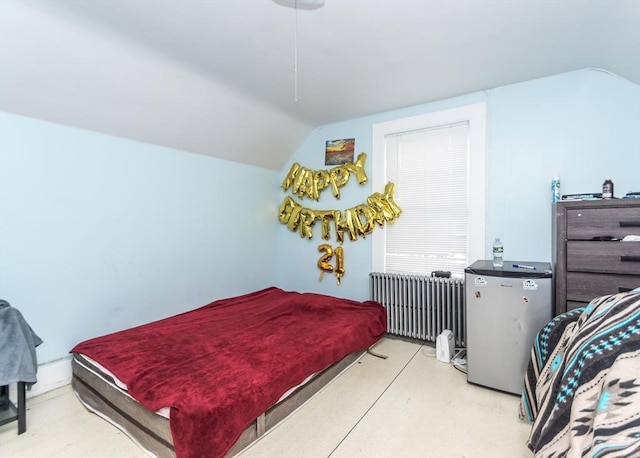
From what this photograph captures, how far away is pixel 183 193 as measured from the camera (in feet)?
9.84

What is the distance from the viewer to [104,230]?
2422 millimetres

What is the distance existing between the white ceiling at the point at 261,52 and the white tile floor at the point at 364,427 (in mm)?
2034

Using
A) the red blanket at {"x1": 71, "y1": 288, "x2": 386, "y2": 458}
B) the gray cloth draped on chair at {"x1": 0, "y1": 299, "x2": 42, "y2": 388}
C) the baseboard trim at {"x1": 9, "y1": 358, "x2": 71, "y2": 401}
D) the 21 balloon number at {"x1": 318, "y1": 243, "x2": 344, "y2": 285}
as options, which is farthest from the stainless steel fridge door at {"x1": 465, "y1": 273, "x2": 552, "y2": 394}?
the baseboard trim at {"x1": 9, "y1": 358, "x2": 71, "y2": 401}

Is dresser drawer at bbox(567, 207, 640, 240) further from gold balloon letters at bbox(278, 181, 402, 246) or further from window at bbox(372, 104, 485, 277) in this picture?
gold balloon letters at bbox(278, 181, 402, 246)

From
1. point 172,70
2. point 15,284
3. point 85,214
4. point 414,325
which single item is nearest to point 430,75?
point 172,70

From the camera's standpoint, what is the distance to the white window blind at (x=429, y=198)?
2906 millimetres

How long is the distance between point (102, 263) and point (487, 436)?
2942 millimetres

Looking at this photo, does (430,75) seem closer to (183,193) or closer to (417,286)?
(417,286)

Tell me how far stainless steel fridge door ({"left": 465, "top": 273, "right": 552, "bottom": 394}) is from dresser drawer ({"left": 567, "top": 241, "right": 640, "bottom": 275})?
0.78ft

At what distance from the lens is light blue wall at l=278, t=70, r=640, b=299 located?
2.25 metres

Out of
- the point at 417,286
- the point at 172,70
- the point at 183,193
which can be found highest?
the point at 172,70

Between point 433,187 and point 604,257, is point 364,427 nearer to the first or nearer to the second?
point 604,257

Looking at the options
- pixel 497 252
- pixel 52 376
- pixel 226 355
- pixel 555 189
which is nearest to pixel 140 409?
pixel 226 355

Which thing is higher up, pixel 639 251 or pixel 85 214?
pixel 85 214
